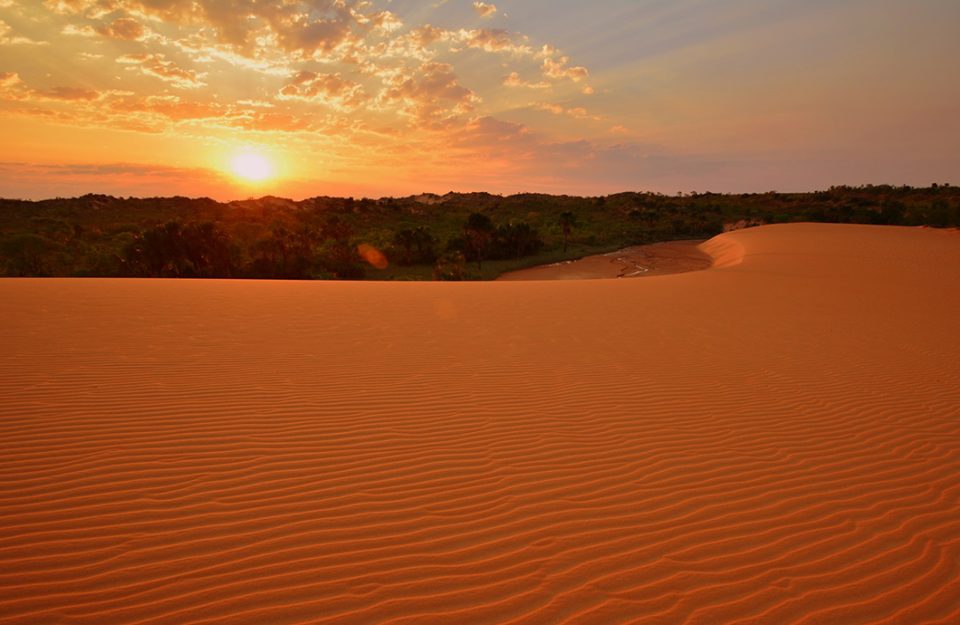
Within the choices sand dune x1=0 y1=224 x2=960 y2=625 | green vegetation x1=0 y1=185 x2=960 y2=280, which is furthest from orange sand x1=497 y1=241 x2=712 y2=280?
sand dune x1=0 y1=224 x2=960 y2=625

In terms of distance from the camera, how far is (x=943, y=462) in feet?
14.5

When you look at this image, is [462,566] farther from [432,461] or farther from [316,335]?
[316,335]

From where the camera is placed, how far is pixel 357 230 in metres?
46.6

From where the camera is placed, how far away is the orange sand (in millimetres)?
30344

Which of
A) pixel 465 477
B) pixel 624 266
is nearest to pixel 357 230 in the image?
pixel 624 266

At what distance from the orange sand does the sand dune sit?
71.5 feet

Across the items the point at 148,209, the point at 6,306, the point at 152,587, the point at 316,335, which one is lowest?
the point at 152,587

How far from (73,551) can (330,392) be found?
2.90 metres

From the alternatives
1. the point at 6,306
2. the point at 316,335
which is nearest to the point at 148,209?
the point at 6,306

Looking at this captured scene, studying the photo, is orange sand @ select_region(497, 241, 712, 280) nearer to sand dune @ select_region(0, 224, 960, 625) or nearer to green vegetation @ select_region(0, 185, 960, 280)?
green vegetation @ select_region(0, 185, 960, 280)

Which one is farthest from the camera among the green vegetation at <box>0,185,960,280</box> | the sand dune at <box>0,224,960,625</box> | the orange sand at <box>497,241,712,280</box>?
the orange sand at <box>497,241,712,280</box>

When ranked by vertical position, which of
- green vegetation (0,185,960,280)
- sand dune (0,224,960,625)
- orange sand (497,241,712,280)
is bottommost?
sand dune (0,224,960,625)

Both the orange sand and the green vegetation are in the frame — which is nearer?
the green vegetation

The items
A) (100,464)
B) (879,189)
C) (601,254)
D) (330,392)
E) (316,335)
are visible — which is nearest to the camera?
(100,464)
